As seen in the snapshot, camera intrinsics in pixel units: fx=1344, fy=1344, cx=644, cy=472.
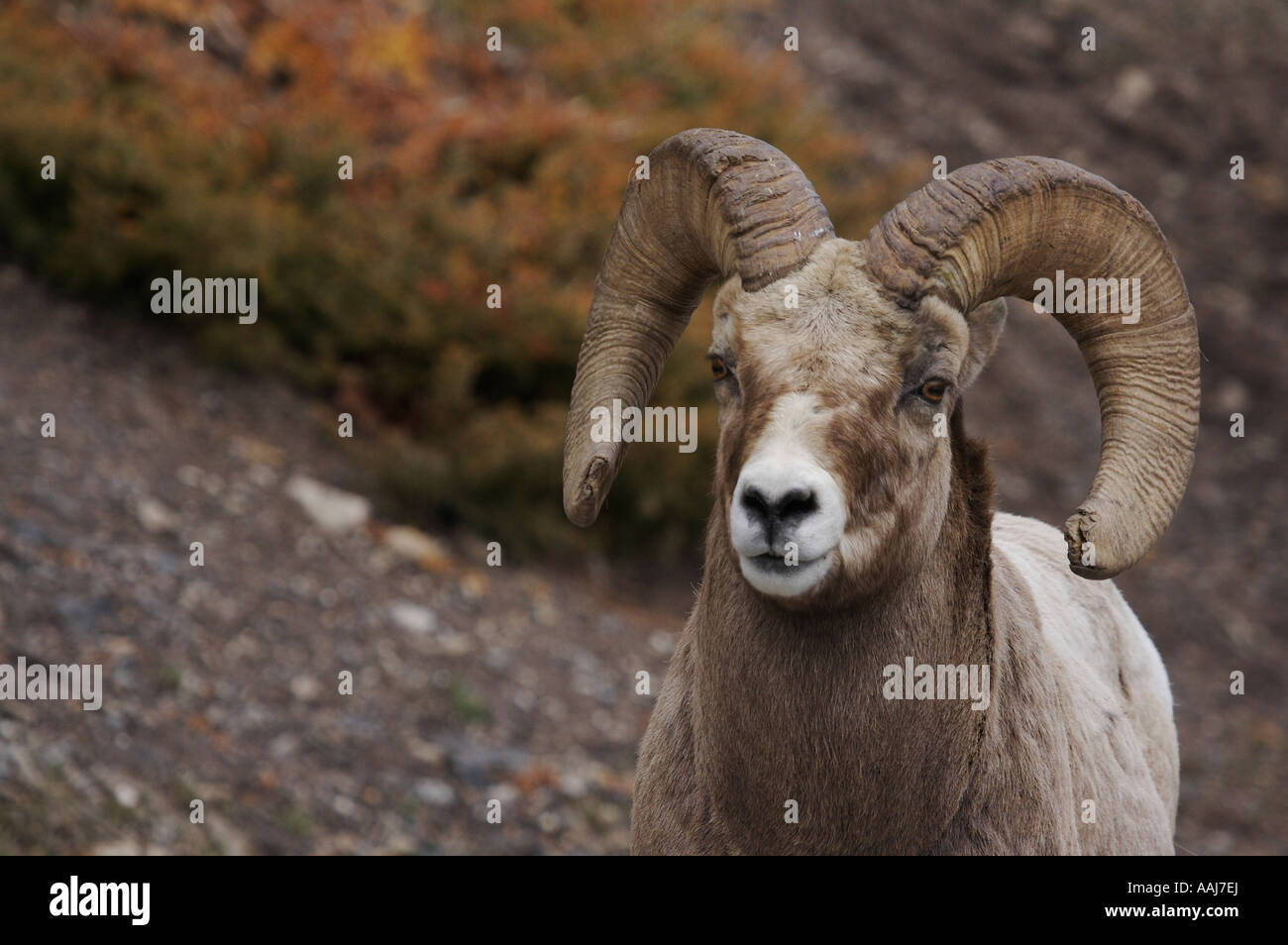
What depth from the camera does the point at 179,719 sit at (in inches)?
301

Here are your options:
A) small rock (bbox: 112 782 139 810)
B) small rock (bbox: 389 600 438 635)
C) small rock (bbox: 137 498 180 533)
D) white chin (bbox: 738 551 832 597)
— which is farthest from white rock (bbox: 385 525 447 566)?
white chin (bbox: 738 551 832 597)

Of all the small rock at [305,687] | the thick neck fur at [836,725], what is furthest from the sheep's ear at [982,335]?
the small rock at [305,687]

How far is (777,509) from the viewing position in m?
3.40

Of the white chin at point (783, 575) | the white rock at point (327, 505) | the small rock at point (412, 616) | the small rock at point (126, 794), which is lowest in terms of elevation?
the small rock at point (126, 794)

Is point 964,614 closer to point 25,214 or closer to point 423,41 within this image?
point 25,214

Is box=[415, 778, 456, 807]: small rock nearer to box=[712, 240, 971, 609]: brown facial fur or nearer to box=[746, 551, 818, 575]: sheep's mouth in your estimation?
box=[712, 240, 971, 609]: brown facial fur

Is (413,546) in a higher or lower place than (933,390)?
higher

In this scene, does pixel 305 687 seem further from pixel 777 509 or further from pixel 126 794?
pixel 777 509

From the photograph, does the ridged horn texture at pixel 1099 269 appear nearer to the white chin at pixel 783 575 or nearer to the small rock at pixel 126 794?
the white chin at pixel 783 575

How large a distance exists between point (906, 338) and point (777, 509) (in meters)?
0.78

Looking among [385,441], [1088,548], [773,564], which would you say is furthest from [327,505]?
[1088,548]

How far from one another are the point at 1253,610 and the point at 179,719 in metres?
10.3

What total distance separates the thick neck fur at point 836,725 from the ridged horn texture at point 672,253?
71 centimetres

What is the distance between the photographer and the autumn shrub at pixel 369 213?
10.8 metres
